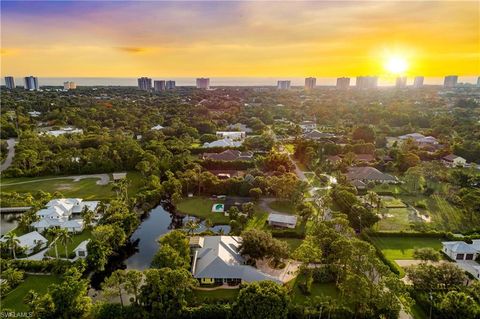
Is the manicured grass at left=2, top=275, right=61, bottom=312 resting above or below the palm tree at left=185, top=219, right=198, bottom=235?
below

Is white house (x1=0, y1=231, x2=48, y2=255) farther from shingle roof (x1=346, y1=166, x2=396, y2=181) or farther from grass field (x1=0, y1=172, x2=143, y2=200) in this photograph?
shingle roof (x1=346, y1=166, x2=396, y2=181)

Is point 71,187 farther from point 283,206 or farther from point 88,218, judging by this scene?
point 283,206

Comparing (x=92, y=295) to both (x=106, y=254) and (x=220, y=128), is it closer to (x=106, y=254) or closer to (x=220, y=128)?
(x=106, y=254)

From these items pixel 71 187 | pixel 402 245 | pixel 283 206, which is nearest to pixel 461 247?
pixel 402 245

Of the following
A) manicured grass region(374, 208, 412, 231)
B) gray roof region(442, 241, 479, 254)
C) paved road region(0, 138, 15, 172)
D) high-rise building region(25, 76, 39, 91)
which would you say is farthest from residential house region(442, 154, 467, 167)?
high-rise building region(25, 76, 39, 91)

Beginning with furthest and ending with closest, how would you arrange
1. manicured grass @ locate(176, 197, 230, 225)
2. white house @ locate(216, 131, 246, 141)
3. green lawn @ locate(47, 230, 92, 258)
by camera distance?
white house @ locate(216, 131, 246, 141) < manicured grass @ locate(176, 197, 230, 225) < green lawn @ locate(47, 230, 92, 258)
